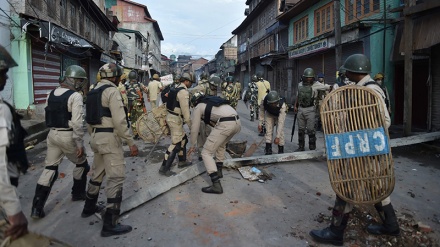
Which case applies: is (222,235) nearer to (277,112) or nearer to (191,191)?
(191,191)

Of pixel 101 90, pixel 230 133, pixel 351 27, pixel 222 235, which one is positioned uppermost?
pixel 351 27

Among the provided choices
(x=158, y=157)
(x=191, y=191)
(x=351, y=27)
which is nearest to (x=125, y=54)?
(x=351, y=27)

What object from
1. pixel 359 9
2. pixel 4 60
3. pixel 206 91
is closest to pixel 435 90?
pixel 359 9

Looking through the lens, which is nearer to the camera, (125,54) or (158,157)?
(158,157)

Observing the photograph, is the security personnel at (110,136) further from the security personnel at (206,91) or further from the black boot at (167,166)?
the security personnel at (206,91)

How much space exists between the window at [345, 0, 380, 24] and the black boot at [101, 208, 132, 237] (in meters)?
12.1

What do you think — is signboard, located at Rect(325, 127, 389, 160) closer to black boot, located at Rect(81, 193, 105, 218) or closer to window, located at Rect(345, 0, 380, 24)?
black boot, located at Rect(81, 193, 105, 218)

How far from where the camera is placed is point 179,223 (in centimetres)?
383

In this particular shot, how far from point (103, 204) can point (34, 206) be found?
0.84 meters

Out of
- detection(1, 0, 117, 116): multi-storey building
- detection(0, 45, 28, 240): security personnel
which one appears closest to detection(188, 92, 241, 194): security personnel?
detection(0, 45, 28, 240): security personnel

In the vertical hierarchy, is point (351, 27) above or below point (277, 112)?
above

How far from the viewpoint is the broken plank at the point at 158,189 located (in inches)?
166

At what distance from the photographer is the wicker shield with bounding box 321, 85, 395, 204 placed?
3.07 metres

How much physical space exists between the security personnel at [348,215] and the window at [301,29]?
16.4 metres
